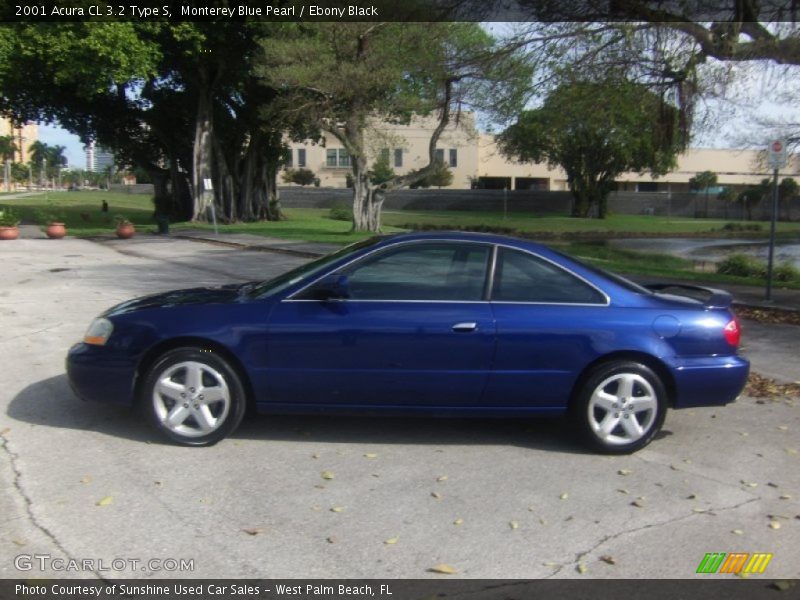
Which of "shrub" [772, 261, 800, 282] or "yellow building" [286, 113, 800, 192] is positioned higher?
"yellow building" [286, 113, 800, 192]

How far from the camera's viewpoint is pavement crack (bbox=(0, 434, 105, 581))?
3770 millimetres

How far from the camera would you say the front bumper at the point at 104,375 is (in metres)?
5.24

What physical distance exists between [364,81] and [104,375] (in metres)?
22.7

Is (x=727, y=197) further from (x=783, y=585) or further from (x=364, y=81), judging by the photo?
(x=783, y=585)

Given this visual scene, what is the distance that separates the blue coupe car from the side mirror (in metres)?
0.01

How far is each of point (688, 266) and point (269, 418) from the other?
20.4 m

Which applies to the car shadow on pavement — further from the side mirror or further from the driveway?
the side mirror

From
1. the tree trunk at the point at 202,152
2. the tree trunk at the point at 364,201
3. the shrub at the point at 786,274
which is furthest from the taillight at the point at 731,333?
the tree trunk at the point at 202,152

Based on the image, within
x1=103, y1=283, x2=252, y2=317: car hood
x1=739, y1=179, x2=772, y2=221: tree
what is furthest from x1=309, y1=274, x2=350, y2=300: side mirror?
x1=739, y1=179, x2=772, y2=221: tree

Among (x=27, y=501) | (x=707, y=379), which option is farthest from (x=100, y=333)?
(x=707, y=379)

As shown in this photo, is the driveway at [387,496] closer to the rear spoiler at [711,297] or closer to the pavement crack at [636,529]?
the pavement crack at [636,529]

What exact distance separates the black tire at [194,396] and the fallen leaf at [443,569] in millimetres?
2038

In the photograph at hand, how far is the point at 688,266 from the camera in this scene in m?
23.6

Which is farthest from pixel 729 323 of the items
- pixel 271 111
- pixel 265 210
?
pixel 265 210
